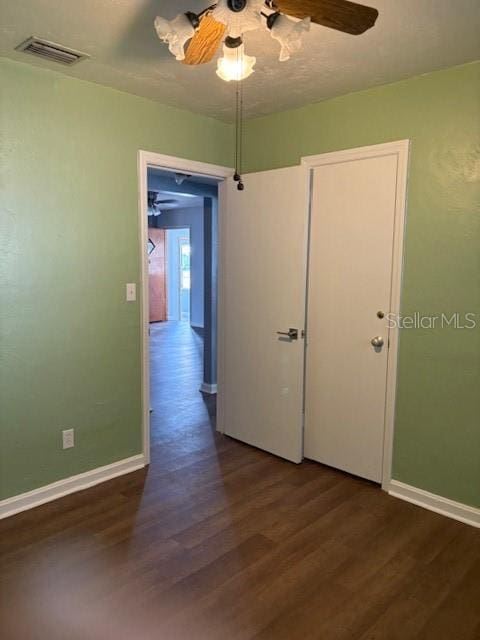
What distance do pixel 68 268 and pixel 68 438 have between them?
1.05m

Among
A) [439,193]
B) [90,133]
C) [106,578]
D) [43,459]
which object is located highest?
[90,133]

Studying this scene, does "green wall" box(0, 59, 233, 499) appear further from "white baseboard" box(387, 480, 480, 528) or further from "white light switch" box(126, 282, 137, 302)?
"white baseboard" box(387, 480, 480, 528)

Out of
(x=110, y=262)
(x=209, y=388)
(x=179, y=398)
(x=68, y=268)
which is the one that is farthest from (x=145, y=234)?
(x=209, y=388)

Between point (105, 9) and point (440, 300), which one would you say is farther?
point (440, 300)

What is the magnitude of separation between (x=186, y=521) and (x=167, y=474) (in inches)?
23.8

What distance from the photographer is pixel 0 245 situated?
253 cm

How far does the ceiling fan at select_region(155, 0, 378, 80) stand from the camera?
1.52 m

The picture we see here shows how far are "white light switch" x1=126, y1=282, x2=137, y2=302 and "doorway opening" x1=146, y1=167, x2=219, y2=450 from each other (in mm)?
676

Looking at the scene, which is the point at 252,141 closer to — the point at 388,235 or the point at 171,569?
the point at 388,235

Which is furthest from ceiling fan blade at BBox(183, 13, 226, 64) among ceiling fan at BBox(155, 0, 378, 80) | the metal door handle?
the metal door handle

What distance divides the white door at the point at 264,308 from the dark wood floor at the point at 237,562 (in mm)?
429

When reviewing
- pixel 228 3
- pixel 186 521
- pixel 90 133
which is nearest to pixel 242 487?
pixel 186 521

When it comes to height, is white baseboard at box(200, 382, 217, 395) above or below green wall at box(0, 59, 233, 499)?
below

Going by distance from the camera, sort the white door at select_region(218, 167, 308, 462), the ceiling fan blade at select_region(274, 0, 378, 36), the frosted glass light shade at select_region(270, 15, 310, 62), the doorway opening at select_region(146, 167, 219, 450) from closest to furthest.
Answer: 1. the ceiling fan blade at select_region(274, 0, 378, 36)
2. the frosted glass light shade at select_region(270, 15, 310, 62)
3. the white door at select_region(218, 167, 308, 462)
4. the doorway opening at select_region(146, 167, 219, 450)
